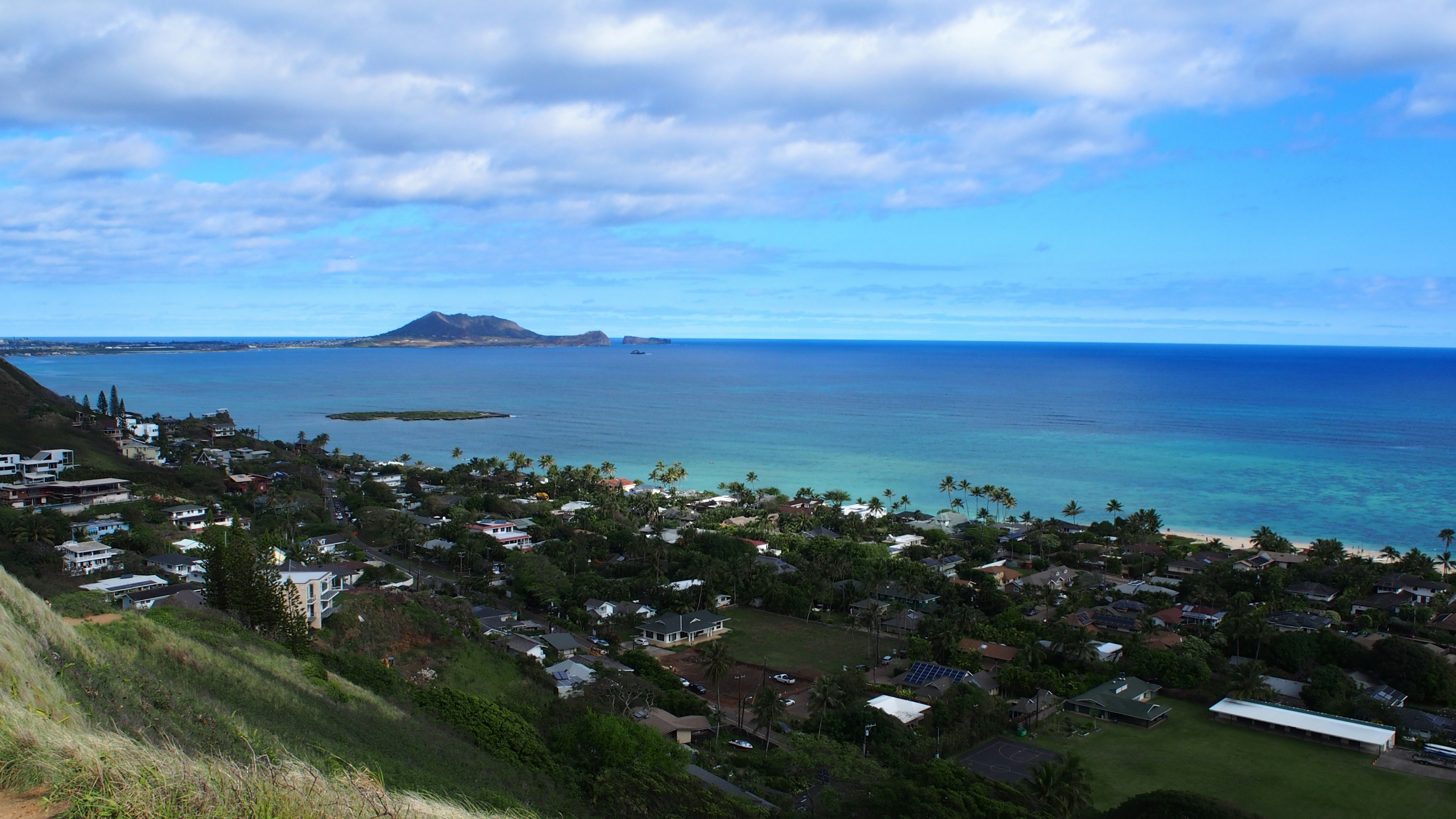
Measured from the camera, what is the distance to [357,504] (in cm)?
4669

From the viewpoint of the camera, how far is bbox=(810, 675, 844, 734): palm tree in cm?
2061

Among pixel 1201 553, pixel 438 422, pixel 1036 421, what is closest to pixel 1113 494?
pixel 1201 553

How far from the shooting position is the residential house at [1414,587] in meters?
32.2

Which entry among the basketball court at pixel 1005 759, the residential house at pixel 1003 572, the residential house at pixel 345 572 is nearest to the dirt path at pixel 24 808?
the basketball court at pixel 1005 759

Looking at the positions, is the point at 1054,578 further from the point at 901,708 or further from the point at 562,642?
the point at 562,642

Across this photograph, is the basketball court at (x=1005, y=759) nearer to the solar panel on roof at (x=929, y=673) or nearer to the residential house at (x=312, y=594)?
the solar panel on roof at (x=929, y=673)

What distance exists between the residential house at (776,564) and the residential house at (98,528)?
26565 mm

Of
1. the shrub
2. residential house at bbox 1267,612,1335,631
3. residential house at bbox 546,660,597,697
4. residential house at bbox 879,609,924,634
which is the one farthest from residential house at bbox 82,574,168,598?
residential house at bbox 1267,612,1335,631

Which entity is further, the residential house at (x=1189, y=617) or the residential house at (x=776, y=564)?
the residential house at (x=776, y=564)

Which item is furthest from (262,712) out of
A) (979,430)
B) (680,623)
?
(979,430)

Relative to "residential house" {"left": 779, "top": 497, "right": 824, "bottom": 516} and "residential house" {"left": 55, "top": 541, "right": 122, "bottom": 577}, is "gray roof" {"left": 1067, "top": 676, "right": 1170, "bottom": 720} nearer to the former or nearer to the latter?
"residential house" {"left": 779, "top": 497, "right": 824, "bottom": 516}

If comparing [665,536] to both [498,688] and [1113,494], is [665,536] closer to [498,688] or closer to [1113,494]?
[498,688]

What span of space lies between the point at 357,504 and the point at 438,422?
148 feet

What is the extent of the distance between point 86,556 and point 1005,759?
109ft
